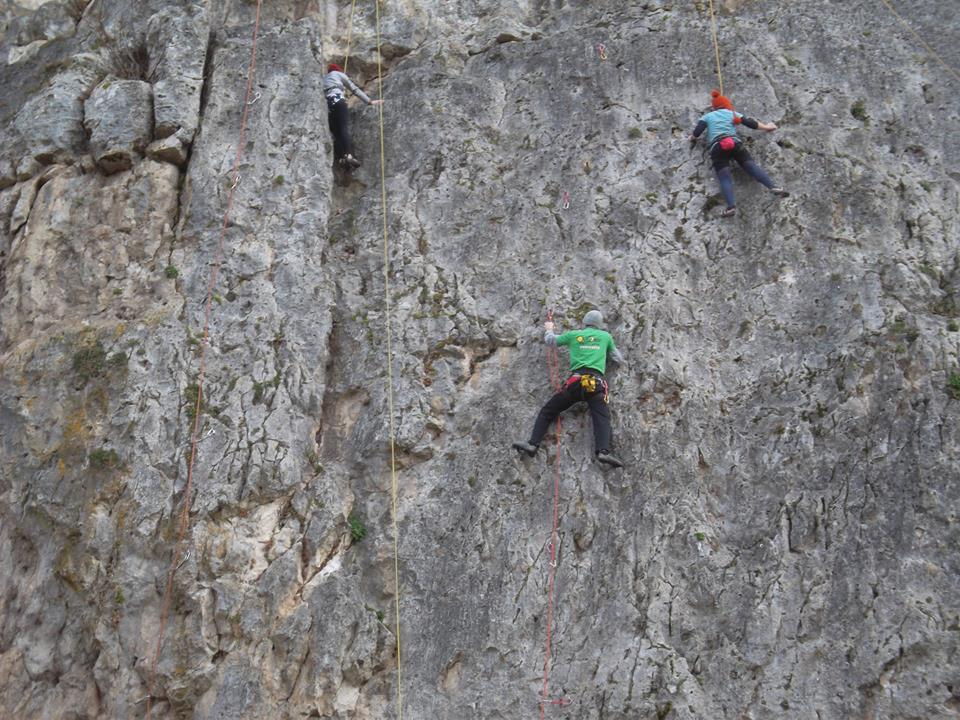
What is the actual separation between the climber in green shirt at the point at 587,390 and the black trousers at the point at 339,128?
4658 mm

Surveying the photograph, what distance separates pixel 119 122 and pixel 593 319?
7226 millimetres

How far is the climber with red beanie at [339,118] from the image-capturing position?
13.0 meters

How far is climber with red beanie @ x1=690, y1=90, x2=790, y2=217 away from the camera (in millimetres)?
11516

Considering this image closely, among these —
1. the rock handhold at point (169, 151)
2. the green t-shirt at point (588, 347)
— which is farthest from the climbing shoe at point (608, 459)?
the rock handhold at point (169, 151)

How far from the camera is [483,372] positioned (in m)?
11.2

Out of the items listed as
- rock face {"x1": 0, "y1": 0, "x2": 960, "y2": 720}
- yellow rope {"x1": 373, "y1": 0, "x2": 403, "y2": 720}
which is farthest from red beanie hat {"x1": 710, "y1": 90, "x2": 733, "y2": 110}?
yellow rope {"x1": 373, "y1": 0, "x2": 403, "y2": 720}

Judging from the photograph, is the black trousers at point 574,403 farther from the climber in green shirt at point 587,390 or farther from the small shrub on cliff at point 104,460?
the small shrub on cliff at point 104,460

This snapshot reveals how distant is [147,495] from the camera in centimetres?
992

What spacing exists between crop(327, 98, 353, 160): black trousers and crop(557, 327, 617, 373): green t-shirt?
4694 mm

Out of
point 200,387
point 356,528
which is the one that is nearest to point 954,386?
point 356,528

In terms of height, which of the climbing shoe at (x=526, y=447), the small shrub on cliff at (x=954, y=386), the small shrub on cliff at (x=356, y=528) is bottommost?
the small shrub on cliff at (x=356, y=528)

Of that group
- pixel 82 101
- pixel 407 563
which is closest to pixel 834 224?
pixel 407 563

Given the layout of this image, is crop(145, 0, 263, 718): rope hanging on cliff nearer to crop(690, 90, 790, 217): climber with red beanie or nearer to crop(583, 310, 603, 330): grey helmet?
crop(583, 310, 603, 330): grey helmet

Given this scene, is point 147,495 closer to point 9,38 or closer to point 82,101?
point 82,101
